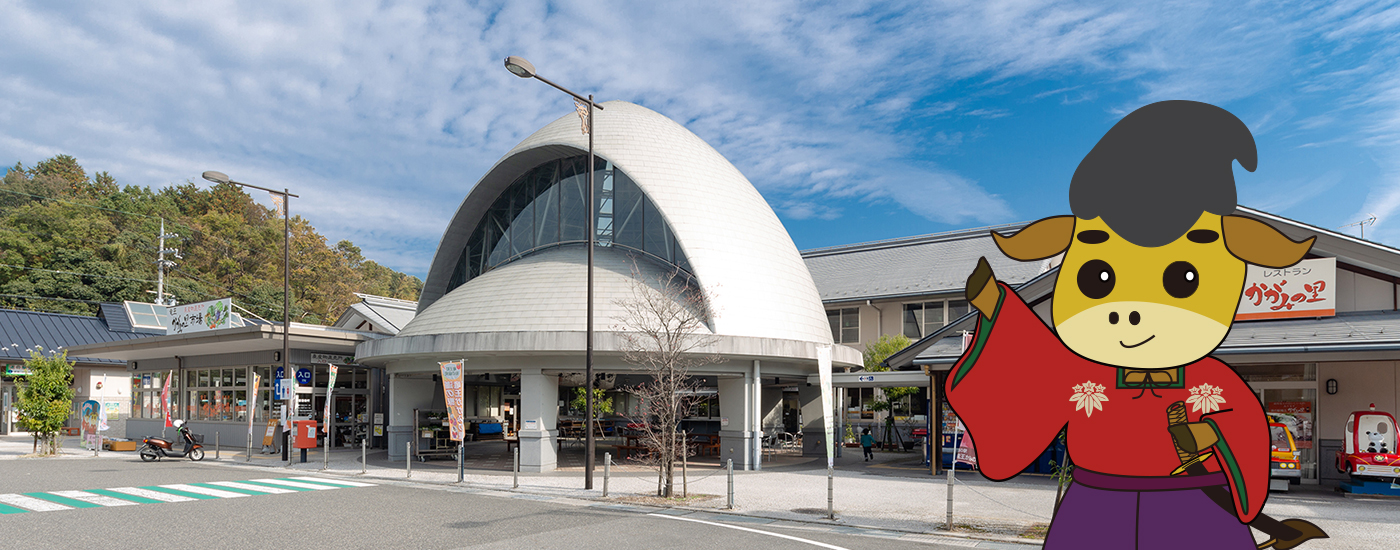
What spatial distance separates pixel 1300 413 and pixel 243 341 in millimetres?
33310

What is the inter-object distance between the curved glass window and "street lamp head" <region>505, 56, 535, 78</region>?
8.98m

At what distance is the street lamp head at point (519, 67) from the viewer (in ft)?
55.8

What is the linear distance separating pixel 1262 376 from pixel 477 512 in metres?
18.9

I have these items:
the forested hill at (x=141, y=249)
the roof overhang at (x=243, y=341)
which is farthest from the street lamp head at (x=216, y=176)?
the forested hill at (x=141, y=249)

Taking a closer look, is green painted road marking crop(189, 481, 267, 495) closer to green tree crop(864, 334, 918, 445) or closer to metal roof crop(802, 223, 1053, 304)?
green tree crop(864, 334, 918, 445)

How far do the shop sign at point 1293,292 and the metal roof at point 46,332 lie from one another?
4863cm

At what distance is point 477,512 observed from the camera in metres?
15.1

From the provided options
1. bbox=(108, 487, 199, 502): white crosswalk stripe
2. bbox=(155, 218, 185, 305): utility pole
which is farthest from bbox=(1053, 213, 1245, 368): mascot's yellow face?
bbox=(155, 218, 185, 305): utility pole

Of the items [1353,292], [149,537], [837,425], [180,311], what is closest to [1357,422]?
[1353,292]

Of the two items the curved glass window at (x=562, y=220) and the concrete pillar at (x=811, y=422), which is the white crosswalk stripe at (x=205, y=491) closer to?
the curved glass window at (x=562, y=220)

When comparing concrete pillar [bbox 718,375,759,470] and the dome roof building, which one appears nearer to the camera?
the dome roof building

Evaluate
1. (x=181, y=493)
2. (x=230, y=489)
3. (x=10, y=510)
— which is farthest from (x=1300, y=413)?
(x=10, y=510)

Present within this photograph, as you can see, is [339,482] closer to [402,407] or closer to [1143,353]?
[402,407]

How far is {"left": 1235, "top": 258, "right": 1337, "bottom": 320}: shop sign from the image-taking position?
17484 mm
